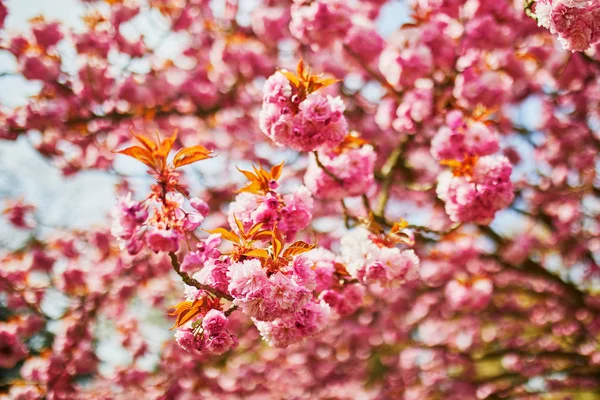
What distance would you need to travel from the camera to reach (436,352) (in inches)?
242

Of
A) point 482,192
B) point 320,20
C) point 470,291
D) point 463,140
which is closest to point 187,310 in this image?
point 482,192

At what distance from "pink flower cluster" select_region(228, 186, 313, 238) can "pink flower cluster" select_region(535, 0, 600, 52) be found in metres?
1.05

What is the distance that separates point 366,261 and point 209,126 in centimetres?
425

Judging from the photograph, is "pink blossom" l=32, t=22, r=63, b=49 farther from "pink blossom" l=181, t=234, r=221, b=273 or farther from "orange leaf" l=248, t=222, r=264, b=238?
"orange leaf" l=248, t=222, r=264, b=238

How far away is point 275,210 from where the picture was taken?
167 centimetres

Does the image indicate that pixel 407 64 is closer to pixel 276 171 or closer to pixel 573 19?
pixel 573 19

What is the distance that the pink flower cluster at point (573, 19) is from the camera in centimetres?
146

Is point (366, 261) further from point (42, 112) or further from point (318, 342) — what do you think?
point (318, 342)

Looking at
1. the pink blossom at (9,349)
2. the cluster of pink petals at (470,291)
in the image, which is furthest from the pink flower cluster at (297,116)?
the pink blossom at (9,349)

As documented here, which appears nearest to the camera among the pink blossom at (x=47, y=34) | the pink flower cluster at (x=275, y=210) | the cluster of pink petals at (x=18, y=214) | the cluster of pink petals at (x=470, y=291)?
the pink flower cluster at (x=275, y=210)

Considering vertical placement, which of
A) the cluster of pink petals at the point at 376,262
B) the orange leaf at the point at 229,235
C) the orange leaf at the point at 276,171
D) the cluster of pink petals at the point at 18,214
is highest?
the cluster of pink petals at the point at 18,214

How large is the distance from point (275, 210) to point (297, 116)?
1.24 feet

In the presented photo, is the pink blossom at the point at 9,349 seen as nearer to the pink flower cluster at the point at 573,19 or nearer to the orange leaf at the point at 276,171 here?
the orange leaf at the point at 276,171

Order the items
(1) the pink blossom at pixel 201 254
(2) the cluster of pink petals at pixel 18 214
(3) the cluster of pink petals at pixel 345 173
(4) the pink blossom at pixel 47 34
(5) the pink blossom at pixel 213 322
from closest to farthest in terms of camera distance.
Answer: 1. (5) the pink blossom at pixel 213 322
2. (1) the pink blossom at pixel 201 254
3. (3) the cluster of pink petals at pixel 345 173
4. (4) the pink blossom at pixel 47 34
5. (2) the cluster of pink petals at pixel 18 214
